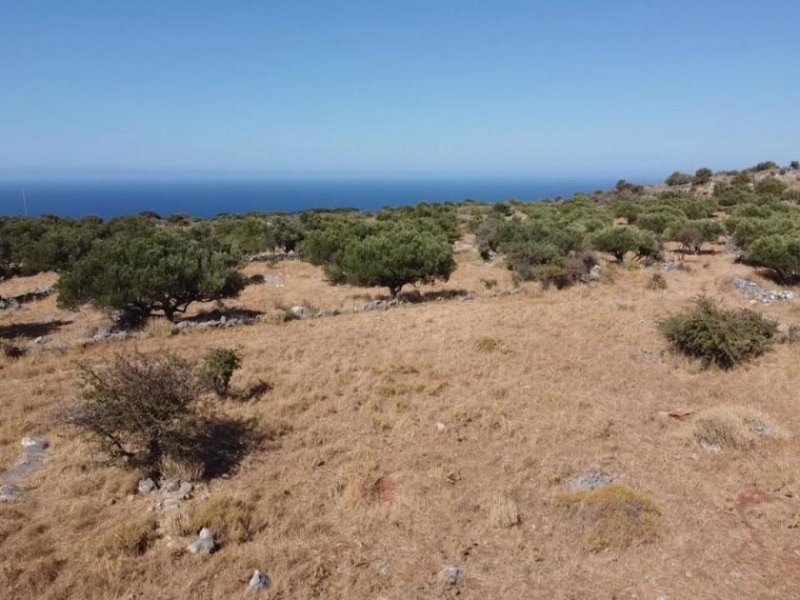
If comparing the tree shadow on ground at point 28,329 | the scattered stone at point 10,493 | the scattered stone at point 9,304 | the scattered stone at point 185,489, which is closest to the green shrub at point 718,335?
the scattered stone at point 185,489

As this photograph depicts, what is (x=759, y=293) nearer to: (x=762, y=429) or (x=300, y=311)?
(x=762, y=429)

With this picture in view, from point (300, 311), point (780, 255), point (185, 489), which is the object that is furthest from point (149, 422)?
point (780, 255)

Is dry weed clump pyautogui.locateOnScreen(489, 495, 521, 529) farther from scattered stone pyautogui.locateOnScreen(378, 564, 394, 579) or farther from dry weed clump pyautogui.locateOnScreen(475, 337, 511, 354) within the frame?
dry weed clump pyautogui.locateOnScreen(475, 337, 511, 354)

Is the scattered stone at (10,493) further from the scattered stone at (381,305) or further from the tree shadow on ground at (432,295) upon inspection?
the tree shadow on ground at (432,295)

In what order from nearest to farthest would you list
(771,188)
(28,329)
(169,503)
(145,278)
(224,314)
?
(169,503) < (145,278) < (28,329) < (224,314) < (771,188)

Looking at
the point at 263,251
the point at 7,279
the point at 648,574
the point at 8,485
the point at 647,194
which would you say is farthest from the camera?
the point at 647,194

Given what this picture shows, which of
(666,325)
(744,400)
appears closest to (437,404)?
(744,400)

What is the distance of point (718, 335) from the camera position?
588 inches

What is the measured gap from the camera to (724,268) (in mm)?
30125

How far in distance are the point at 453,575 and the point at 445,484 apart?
2.35m

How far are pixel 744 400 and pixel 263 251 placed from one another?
37.4 metres

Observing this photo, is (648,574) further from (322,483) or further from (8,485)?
(8,485)

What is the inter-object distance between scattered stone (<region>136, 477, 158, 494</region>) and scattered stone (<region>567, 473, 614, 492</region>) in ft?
22.5

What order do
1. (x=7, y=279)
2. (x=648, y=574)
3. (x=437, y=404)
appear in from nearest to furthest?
(x=648, y=574), (x=437, y=404), (x=7, y=279)
